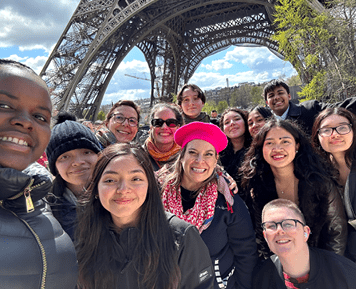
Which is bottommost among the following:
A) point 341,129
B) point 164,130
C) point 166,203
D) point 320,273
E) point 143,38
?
point 320,273

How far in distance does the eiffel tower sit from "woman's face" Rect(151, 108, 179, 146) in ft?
28.9

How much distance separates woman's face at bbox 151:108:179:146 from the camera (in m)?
3.20

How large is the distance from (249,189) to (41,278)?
7.16 ft

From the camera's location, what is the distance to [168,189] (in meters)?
2.34

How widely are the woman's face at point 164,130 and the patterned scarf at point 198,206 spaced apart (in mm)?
978

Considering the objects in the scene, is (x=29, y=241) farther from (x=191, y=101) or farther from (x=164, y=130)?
(x=191, y=101)

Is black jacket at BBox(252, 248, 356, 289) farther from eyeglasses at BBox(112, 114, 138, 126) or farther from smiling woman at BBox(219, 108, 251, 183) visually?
eyeglasses at BBox(112, 114, 138, 126)

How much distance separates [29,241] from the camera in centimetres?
97

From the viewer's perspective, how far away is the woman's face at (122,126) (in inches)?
137

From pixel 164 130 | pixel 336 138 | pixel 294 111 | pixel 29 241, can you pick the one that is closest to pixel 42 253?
pixel 29 241

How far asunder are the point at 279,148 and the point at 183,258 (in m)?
1.56

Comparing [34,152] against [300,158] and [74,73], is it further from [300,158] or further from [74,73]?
[74,73]

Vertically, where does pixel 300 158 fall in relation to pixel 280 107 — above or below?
below

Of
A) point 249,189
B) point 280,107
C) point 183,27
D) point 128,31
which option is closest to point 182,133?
point 249,189
